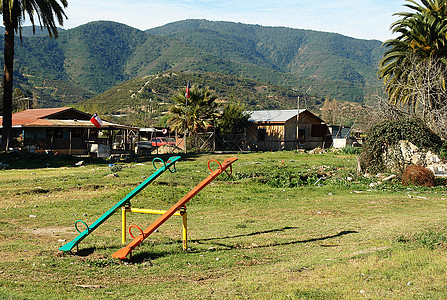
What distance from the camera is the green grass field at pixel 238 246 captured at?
566 cm

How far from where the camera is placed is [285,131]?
4169 centimetres

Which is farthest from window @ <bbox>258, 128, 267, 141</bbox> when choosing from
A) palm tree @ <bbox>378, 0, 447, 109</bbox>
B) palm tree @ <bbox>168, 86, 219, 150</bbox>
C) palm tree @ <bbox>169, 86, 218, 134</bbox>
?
palm tree @ <bbox>378, 0, 447, 109</bbox>

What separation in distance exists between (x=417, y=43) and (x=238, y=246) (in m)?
28.1

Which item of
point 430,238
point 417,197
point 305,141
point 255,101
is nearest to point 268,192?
point 417,197

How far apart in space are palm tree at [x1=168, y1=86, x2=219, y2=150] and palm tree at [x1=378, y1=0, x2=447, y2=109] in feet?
53.8

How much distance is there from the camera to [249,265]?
696 centimetres

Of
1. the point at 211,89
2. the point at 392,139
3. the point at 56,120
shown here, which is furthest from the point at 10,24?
the point at 211,89

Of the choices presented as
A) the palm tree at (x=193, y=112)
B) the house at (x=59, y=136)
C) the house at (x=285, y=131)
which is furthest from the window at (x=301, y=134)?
the house at (x=59, y=136)

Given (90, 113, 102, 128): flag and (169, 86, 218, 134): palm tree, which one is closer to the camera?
(90, 113, 102, 128): flag

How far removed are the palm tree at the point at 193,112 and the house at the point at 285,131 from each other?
4964mm

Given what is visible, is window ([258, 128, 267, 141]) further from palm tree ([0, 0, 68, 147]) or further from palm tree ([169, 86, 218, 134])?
palm tree ([0, 0, 68, 147])

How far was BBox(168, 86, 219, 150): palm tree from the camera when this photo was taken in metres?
39.8

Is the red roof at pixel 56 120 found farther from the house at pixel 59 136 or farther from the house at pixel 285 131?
the house at pixel 285 131

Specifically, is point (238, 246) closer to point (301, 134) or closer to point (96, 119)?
point (96, 119)
